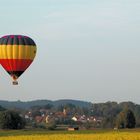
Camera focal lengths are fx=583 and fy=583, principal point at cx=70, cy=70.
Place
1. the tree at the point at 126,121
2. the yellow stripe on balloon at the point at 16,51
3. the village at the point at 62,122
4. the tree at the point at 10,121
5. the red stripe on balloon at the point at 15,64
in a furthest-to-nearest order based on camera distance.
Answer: the village at the point at 62,122 → the tree at the point at 126,121 → the tree at the point at 10,121 → the red stripe on balloon at the point at 15,64 → the yellow stripe on balloon at the point at 16,51

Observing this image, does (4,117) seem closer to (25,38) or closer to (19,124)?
(19,124)

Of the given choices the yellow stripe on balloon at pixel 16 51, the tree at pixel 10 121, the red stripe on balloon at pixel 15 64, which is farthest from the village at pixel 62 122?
the yellow stripe on balloon at pixel 16 51

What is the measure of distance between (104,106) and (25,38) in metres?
150

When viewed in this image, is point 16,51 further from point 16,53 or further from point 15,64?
point 15,64

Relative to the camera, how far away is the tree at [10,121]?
82.8m

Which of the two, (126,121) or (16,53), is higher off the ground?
(16,53)

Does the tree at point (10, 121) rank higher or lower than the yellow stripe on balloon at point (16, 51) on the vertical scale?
lower

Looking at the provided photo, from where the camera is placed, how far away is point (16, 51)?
4144cm

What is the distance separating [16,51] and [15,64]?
1012 millimetres

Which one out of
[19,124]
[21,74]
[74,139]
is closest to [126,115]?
[19,124]

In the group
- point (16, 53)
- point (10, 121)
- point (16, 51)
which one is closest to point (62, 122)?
point (10, 121)

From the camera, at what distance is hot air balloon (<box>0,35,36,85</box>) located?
136 ft

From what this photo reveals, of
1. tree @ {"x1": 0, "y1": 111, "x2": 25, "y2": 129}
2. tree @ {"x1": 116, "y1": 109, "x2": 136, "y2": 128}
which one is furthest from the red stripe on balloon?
tree @ {"x1": 116, "y1": 109, "x2": 136, "y2": 128}

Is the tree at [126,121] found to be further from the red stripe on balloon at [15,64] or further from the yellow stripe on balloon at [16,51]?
the yellow stripe on balloon at [16,51]
